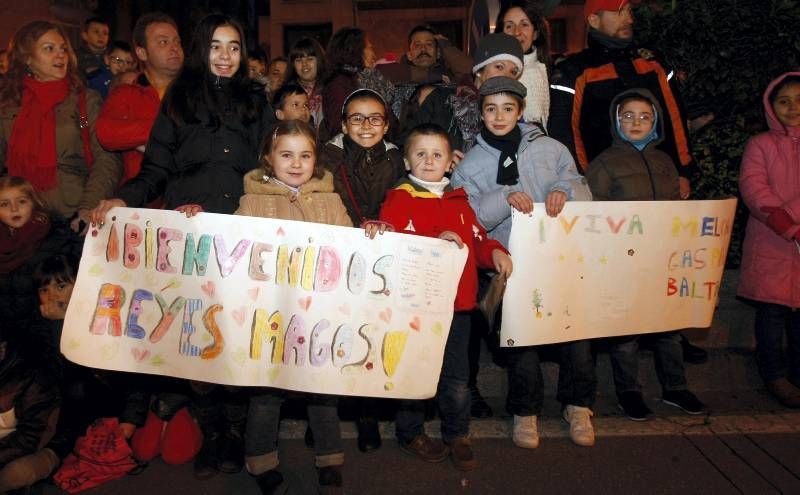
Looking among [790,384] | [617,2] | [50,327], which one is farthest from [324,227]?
[790,384]

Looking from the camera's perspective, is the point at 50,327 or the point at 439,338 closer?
the point at 439,338

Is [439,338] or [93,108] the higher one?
[93,108]

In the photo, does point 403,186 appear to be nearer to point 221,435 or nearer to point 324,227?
point 324,227

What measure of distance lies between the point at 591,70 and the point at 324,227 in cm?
219

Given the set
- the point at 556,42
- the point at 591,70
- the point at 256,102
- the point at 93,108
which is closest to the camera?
the point at 256,102

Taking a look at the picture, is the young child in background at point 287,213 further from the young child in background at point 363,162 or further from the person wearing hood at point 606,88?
the person wearing hood at point 606,88

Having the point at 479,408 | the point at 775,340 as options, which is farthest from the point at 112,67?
the point at 775,340

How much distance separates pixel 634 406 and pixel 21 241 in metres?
3.41

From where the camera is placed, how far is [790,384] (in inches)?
163

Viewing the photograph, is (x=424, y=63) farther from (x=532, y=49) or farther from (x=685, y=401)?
(x=685, y=401)

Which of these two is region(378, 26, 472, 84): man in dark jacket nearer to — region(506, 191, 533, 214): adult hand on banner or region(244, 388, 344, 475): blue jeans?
region(506, 191, 533, 214): adult hand on banner

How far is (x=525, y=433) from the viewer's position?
3645mm

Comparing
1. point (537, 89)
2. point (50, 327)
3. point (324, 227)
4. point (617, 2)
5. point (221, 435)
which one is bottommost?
point (221, 435)

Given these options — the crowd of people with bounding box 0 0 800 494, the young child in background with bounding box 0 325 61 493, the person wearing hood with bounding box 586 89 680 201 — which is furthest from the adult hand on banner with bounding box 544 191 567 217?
the young child in background with bounding box 0 325 61 493
